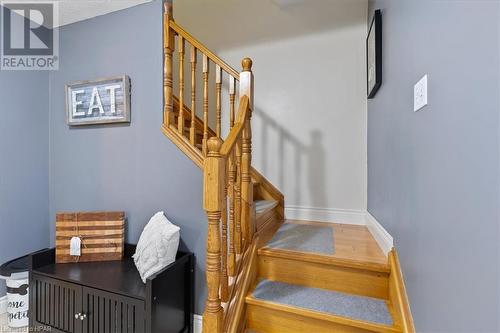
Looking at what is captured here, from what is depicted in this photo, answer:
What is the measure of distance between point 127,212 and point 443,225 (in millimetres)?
2154

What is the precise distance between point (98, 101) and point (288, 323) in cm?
225

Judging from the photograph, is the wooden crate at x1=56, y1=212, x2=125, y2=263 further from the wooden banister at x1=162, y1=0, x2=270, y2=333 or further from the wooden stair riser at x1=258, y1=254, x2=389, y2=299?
the wooden stair riser at x1=258, y1=254, x2=389, y2=299

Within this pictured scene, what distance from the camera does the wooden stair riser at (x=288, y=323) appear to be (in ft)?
4.41

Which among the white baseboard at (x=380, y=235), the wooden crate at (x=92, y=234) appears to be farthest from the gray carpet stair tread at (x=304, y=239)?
the wooden crate at (x=92, y=234)

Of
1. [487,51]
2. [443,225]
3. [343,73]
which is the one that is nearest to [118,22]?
[343,73]

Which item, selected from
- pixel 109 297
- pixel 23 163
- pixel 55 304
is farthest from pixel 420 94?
pixel 23 163

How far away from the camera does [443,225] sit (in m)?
0.89

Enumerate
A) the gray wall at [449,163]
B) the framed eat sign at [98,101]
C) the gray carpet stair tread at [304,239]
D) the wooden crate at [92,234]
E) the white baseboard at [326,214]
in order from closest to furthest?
the gray wall at [449,163] < the gray carpet stair tread at [304,239] < the wooden crate at [92,234] < the framed eat sign at [98,101] < the white baseboard at [326,214]

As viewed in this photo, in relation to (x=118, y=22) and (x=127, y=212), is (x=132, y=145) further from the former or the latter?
(x=118, y=22)

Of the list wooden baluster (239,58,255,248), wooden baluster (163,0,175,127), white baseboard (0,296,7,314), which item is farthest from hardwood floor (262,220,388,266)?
white baseboard (0,296,7,314)

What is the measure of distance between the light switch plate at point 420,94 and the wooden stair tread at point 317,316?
1.06 metres

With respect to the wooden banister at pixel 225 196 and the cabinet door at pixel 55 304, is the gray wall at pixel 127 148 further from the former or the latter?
the cabinet door at pixel 55 304

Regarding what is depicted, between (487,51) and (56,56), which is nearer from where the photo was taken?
(487,51)

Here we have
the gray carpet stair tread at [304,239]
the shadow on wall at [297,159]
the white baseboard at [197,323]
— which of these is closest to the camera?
the gray carpet stair tread at [304,239]
